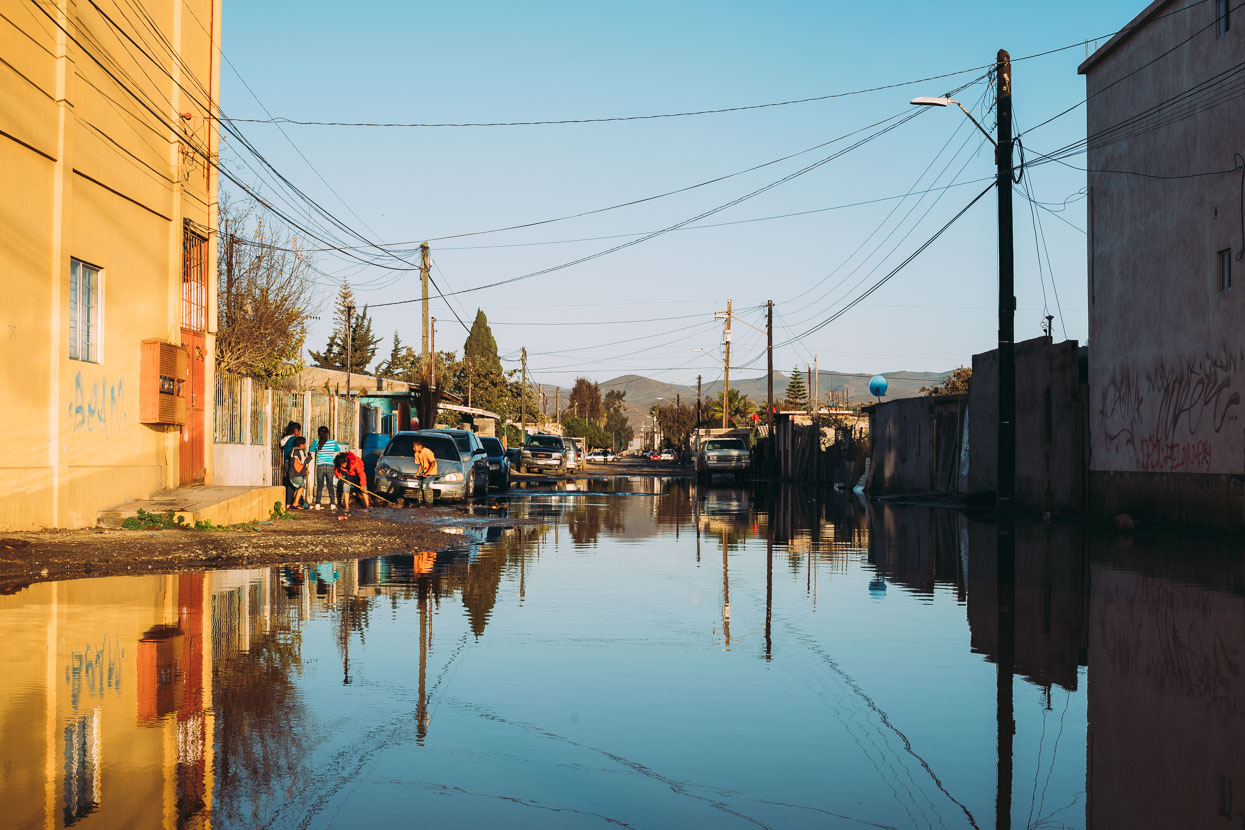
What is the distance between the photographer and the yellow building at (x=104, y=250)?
1612 centimetres

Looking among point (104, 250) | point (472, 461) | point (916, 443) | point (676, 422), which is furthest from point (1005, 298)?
point (676, 422)

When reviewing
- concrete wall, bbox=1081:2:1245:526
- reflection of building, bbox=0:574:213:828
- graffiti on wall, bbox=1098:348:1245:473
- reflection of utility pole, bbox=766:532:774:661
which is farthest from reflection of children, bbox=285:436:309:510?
graffiti on wall, bbox=1098:348:1245:473

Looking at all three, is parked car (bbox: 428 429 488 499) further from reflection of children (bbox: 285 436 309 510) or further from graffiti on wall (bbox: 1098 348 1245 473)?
graffiti on wall (bbox: 1098 348 1245 473)

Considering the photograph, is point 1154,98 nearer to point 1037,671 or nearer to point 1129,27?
point 1129,27

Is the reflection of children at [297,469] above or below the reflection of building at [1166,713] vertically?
above

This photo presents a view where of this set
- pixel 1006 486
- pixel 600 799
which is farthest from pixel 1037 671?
pixel 1006 486

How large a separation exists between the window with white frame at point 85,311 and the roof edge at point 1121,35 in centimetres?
1975

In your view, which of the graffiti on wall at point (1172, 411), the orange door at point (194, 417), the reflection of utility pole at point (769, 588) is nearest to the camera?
the reflection of utility pole at point (769, 588)

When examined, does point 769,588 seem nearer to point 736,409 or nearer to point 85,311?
point 85,311

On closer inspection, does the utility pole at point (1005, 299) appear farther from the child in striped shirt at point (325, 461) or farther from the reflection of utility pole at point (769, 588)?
the child in striped shirt at point (325, 461)

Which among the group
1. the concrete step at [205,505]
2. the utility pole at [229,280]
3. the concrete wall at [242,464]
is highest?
the utility pole at [229,280]

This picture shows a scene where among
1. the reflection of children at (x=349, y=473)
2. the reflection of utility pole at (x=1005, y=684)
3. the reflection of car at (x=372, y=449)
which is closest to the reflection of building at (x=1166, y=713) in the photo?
the reflection of utility pole at (x=1005, y=684)

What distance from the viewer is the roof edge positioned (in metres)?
23.7

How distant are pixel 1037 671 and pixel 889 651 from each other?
1.12 m
